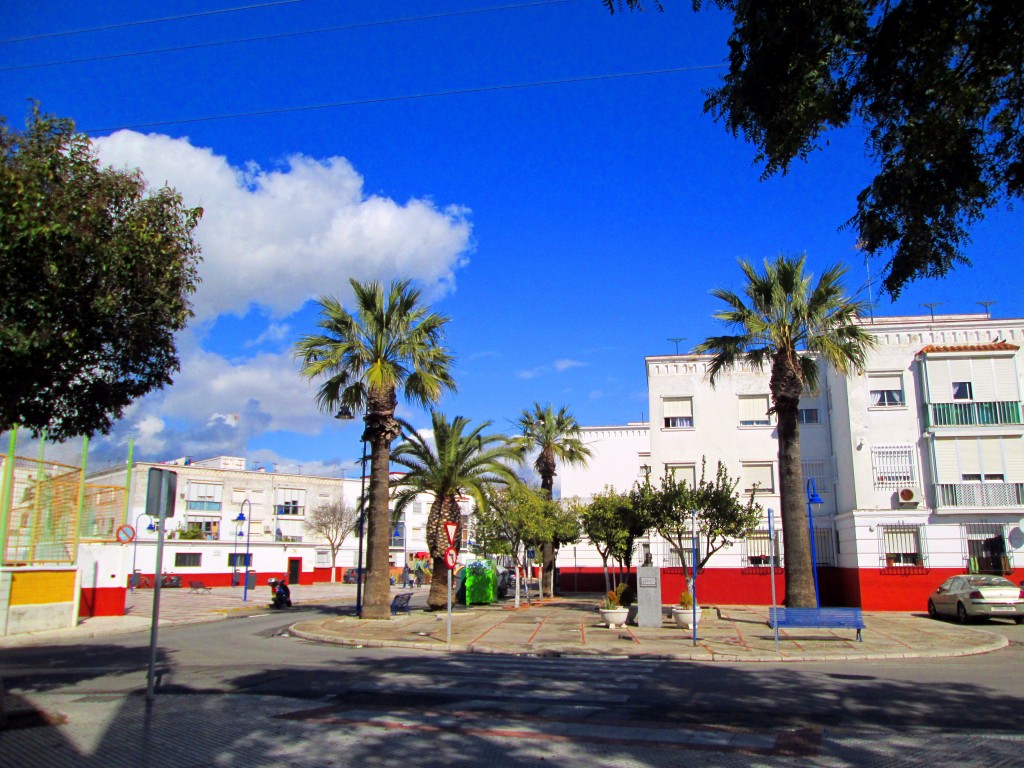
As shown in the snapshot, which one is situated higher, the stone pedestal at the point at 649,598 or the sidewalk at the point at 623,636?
the stone pedestal at the point at 649,598

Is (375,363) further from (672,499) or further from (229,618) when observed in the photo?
(229,618)

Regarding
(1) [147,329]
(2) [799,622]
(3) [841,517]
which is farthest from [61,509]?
(3) [841,517]

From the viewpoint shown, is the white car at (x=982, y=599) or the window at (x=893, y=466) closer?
the white car at (x=982, y=599)

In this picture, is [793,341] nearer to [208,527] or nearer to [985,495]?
[985,495]

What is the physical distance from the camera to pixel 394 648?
1834cm

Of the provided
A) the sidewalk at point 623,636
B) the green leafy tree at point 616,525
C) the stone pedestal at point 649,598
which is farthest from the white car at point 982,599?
the green leafy tree at point 616,525

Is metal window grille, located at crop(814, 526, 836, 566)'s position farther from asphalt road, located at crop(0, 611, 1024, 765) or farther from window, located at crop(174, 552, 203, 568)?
window, located at crop(174, 552, 203, 568)

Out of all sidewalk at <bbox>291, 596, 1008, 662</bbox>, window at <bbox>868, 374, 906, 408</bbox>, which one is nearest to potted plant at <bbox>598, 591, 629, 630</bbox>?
sidewalk at <bbox>291, 596, 1008, 662</bbox>

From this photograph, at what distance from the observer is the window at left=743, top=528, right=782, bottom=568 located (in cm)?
3259

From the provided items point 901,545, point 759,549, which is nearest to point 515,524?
point 759,549

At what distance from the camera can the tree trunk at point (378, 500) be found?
24375 millimetres

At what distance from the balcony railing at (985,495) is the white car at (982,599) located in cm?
474

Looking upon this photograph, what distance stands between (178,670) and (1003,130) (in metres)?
14.5

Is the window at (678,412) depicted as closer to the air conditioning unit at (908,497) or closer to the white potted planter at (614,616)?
the air conditioning unit at (908,497)
